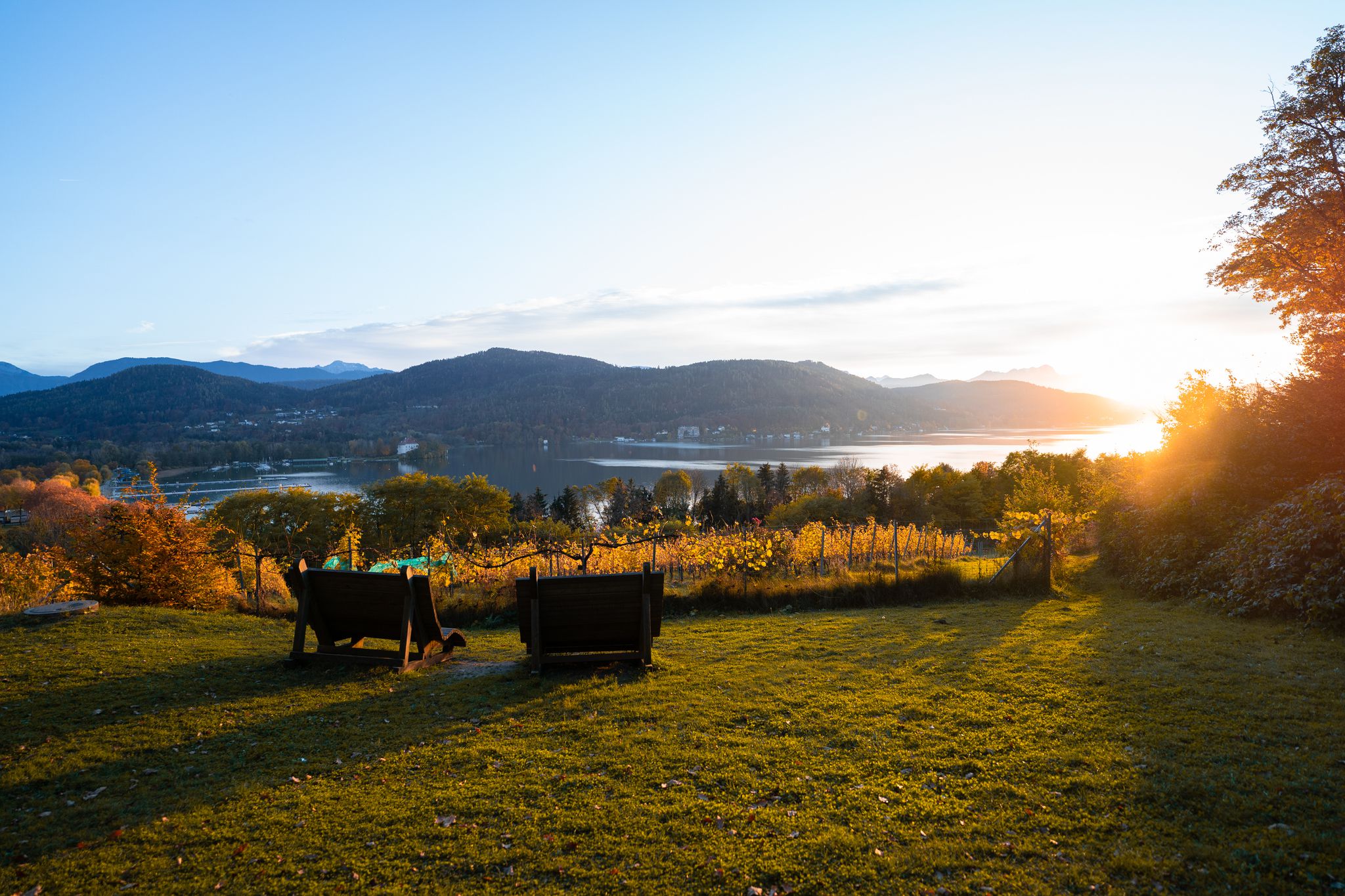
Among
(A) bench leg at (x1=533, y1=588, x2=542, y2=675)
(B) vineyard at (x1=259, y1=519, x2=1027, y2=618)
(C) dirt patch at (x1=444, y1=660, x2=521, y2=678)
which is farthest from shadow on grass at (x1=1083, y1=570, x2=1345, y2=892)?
(B) vineyard at (x1=259, y1=519, x2=1027, y2=618)

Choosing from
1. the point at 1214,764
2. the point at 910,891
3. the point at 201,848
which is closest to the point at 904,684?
the point at 1214,764

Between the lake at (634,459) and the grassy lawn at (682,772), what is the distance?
88.3 metres

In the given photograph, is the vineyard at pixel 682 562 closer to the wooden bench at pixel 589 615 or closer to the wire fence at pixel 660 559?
the wire fence at pixel 660 559

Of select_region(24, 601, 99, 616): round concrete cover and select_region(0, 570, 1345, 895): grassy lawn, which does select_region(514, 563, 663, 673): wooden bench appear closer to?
select_region(0, 570, 1345, 895): grassy lawn

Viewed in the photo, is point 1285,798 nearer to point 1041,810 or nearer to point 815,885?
point 1041,810

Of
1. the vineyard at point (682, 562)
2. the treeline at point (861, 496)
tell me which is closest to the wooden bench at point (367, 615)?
the vineyard at point (682, 562)

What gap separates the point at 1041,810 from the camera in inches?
152

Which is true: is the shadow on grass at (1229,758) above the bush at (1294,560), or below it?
below

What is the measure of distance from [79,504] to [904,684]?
59.0 m

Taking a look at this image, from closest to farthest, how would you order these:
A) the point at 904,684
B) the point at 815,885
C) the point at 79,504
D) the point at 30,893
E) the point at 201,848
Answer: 1. the point at 30,893
2. the point at 815,885
3. the point at 201,848
4. the point at 904,684
5. the point at 79,504

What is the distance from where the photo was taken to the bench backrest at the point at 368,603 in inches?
269

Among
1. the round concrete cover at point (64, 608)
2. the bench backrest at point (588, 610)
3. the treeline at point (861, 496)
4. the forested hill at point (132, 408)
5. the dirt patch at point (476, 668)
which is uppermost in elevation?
the forested hill at point (132, 408)

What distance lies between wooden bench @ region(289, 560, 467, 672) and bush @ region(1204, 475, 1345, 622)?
1079 cm

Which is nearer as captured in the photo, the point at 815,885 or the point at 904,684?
the point at 815,885
